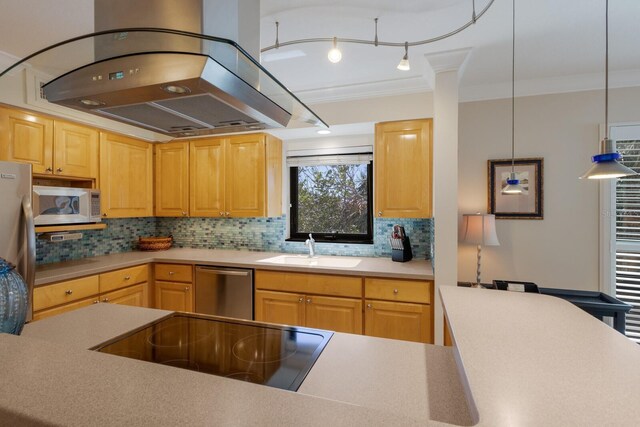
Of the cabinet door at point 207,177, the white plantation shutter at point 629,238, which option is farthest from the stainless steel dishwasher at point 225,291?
the white plantation shutter at point 629,238

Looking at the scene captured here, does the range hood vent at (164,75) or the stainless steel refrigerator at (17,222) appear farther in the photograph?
the stainless steel refrigerator at (17,222)

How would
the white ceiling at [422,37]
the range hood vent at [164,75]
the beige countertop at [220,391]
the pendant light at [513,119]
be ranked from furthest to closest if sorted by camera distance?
the pendant light at [513,119] → the white ceiling at [422,37] → the range hood vent at [164,75] → the beige countertop at [220,391]

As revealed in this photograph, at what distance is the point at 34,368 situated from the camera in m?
0.75

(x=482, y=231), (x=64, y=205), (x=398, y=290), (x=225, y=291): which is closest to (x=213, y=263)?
(x=225, y=291)

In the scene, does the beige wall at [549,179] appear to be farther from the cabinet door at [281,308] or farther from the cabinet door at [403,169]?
the cabinet door at [281,308]

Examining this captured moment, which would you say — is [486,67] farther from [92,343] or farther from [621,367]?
[92,343]

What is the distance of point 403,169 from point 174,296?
2437mm

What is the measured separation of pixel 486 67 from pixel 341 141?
140 centimetres

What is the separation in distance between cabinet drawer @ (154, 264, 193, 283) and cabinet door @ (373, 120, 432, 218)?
1865 millimetres

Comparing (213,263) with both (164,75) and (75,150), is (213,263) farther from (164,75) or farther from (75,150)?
(164,75)

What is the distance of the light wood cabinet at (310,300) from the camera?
8.07ft

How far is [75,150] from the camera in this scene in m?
2.65

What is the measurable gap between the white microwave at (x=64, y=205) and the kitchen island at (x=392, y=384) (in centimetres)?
154

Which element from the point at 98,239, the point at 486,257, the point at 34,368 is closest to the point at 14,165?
the point at 98,239
